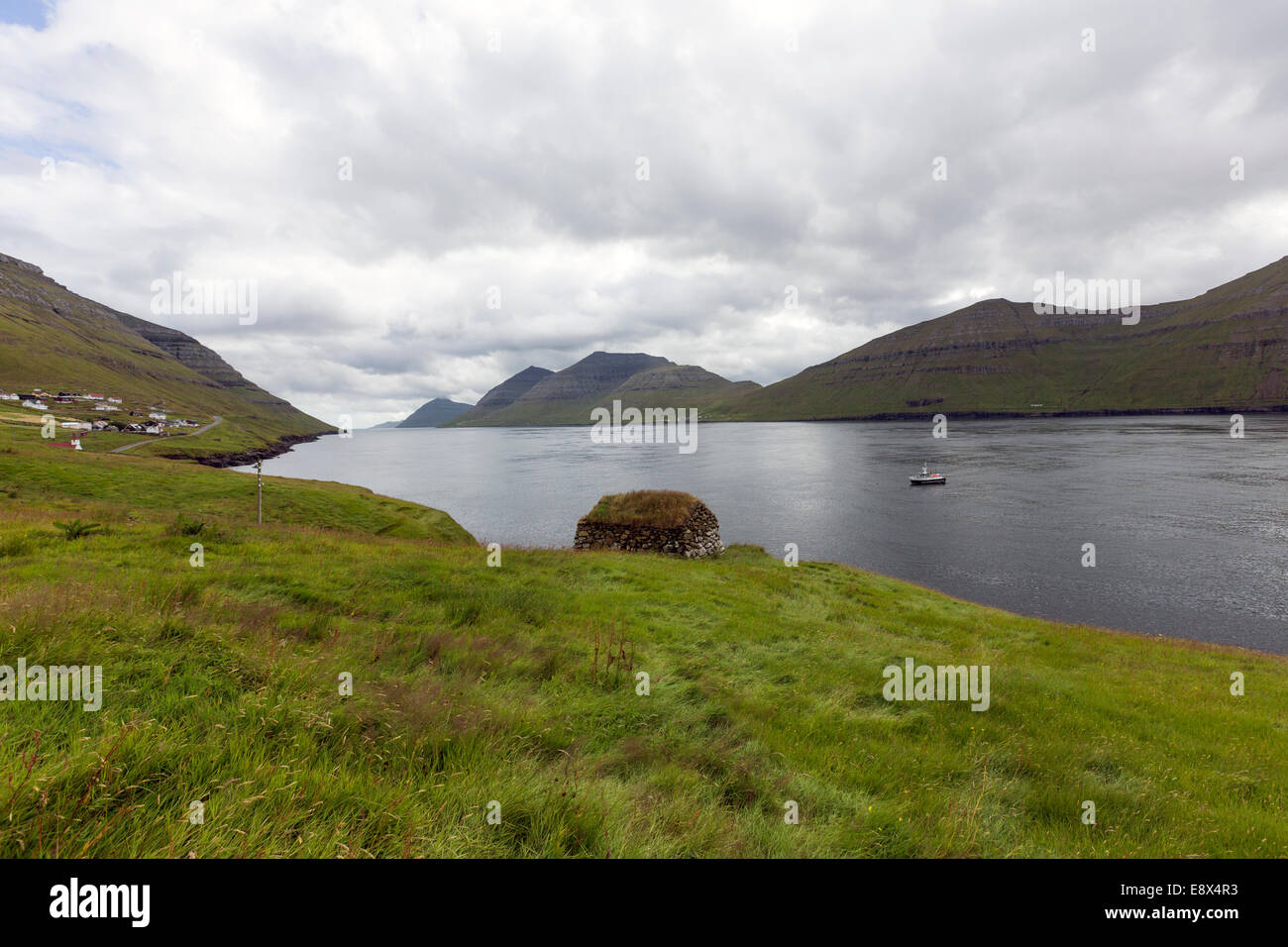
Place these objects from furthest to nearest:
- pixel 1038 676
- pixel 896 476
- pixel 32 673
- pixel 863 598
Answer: pixel 896 476, pixel 863 598, pixel 1038 676, pixel 32 673

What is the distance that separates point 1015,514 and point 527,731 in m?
65.4

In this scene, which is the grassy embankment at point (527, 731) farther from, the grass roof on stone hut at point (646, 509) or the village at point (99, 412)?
the village at point (99, 412)

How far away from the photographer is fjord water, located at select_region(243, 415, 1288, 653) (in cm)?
3303

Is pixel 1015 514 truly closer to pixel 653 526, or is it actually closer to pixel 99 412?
pixel 653 526

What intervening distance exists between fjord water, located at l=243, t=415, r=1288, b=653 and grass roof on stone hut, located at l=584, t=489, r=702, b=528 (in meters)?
14.4

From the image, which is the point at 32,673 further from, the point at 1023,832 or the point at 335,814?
the point at 1023,832

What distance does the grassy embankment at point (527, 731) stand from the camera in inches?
143

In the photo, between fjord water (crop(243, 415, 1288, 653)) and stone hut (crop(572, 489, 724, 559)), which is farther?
fjord water (crop(243, 415, 1288, 653))

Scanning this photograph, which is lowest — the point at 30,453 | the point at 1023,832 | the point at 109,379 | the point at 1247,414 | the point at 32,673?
the point at 1023,832

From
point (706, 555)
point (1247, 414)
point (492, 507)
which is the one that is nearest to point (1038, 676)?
point (706, 555)

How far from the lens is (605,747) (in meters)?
6.05

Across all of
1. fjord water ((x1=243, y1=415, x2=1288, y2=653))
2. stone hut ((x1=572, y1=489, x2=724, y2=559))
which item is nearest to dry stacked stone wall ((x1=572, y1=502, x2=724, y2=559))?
stone hut ((x1=572, y1=489, x2=724, y2=559))

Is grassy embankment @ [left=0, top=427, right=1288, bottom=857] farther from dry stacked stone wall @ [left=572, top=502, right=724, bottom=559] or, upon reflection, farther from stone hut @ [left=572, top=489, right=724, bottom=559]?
stone hut @ [left=572, top=489, right=724, bottom=559]
